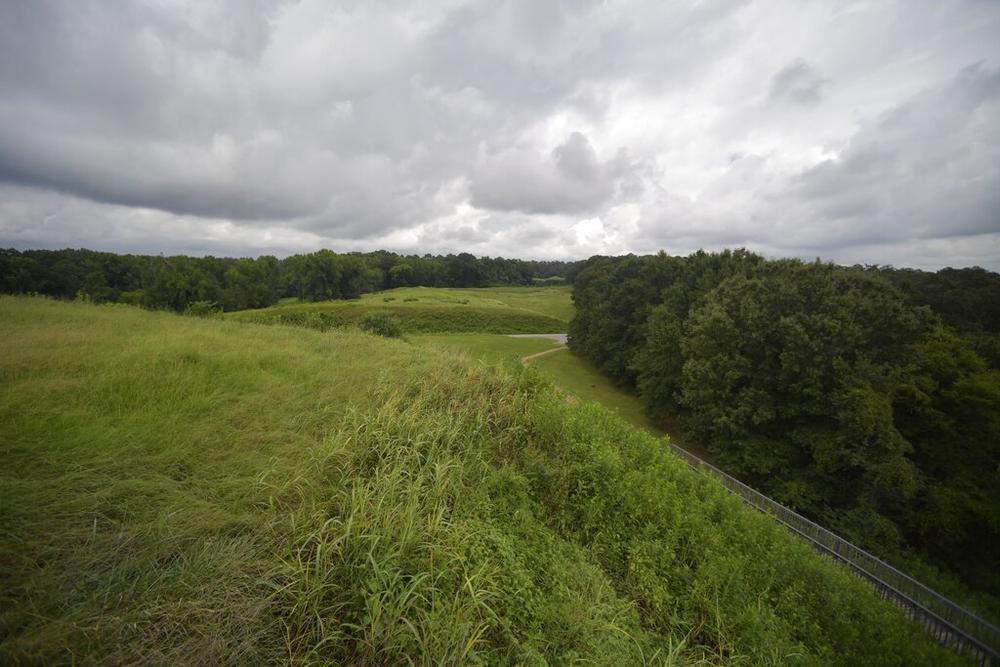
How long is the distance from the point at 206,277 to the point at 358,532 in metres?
73.9

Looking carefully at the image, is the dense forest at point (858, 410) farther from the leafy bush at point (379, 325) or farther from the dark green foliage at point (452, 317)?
the dark green foliage at point (452, 317)

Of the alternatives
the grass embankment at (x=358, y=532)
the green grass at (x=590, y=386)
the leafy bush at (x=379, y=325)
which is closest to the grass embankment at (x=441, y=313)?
the green grass at (x=590, y=386)

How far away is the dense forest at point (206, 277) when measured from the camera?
41.9 meters

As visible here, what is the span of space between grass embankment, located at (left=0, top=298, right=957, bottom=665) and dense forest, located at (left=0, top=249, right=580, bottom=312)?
126ft

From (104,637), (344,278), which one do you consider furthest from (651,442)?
(344,278)

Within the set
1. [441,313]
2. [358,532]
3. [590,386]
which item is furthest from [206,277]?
[358,532]

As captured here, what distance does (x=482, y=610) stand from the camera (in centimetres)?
382

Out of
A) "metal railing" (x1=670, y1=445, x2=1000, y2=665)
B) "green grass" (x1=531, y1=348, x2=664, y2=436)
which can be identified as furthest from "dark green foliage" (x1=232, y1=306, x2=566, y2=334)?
"metal railing" (x1=670, y1=445, x2=1000, y2=665)

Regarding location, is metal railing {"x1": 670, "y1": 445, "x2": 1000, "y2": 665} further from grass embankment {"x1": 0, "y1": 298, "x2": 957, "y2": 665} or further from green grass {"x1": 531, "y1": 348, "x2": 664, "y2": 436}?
green grass {"x1": 531, "y1": 348, "x2": 664, "y2": 436}

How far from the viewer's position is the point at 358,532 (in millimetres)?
3844

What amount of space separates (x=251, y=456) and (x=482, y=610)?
3.74m

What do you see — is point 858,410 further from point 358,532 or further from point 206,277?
point 206,277

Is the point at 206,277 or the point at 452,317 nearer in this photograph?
the point at 452,317

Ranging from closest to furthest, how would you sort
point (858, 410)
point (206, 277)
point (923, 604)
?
point (923, 604)
point (858, 410)
point (206, 277)
